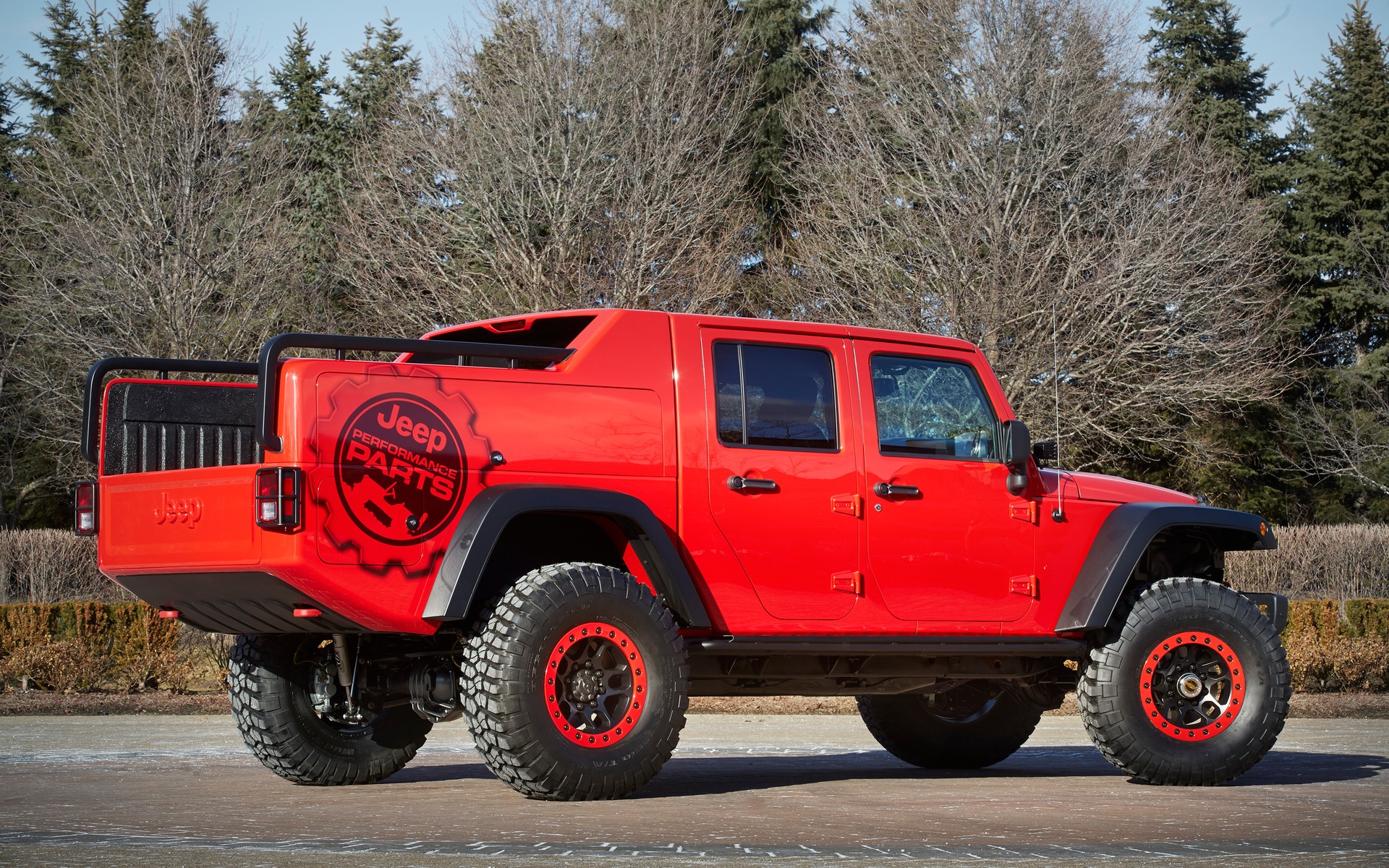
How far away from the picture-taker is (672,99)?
28625 millimetres

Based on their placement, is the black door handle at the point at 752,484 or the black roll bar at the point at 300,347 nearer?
the black roll bar at the point at 300,347

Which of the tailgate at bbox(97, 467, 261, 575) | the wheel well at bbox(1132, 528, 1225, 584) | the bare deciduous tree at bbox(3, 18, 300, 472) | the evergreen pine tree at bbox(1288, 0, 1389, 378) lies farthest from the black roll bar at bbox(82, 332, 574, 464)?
the evergreen pine tree at bbox(1288, 0, 1389, 378)

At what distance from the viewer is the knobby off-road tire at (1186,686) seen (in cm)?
784

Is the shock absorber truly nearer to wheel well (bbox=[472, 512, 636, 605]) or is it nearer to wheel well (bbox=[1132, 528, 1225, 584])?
wheel well (bbox=[472, 512, 636, 605])

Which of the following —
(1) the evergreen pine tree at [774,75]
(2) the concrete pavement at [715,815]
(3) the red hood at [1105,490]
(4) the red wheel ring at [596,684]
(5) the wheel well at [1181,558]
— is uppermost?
(1) the evergreen pine tree at [774,75]

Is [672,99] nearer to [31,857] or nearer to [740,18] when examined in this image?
[740,18]

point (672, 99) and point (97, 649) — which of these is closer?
point (97, 649)

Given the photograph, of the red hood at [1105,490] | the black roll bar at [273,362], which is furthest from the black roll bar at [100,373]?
the red hood at [1105,490]

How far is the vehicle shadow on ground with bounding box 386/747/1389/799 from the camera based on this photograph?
316 inches

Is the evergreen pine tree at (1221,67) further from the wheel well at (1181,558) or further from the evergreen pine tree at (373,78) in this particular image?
the wheel well at (1181,558)

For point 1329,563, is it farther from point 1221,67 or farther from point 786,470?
point 1221,67

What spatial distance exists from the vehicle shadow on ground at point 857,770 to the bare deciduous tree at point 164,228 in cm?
1998

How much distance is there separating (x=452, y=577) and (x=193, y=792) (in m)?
2.13

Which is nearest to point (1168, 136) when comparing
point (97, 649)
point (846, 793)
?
point (97, 649)
